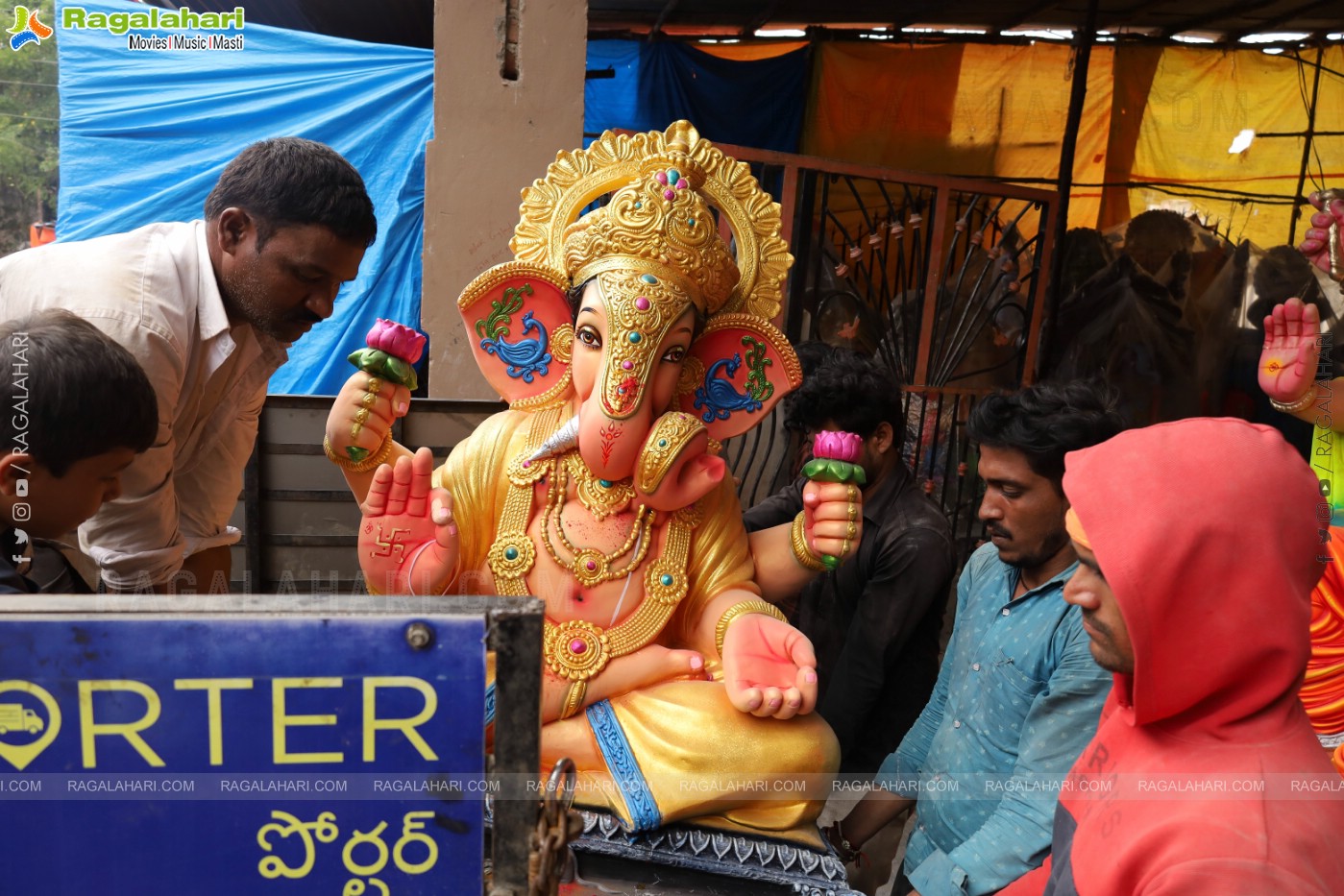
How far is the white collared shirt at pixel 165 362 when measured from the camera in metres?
1.84

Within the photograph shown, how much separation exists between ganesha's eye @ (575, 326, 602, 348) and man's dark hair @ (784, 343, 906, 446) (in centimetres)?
80

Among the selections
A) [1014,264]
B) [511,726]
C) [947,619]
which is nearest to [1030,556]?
[511,726]

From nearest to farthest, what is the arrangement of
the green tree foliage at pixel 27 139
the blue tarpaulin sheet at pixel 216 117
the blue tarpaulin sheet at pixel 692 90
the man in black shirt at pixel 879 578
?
the man in black shirt at pixel 879 578, the green tree foliage at pixel 27 139, the blue tarpaulin sheet at pixel 216 117, the blue tarpaulin sheet at pixel 692 90

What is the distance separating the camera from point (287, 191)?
198 centimetres

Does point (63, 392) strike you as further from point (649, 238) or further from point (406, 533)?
point (649, 238)

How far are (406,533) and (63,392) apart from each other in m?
0.65

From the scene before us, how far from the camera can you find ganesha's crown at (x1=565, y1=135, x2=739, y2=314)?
6.51ft

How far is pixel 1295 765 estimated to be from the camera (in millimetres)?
1112

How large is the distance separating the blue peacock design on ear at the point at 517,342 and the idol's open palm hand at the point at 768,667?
72cm

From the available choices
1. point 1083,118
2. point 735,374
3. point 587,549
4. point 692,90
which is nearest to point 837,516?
point 735,374

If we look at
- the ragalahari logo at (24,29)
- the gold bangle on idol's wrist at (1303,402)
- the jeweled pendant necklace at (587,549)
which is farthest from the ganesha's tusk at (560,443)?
the ragalahari logo at (24,29)

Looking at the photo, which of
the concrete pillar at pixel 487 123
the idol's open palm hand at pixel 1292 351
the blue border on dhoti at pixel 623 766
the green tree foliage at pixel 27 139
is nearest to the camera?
the blue border on dhoti at pixel 623 766

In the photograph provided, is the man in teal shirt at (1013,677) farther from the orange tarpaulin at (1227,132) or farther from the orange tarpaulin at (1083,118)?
the orange tarpaulin at (1227,132)

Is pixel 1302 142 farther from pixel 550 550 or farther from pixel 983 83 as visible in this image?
pixel 550 550
